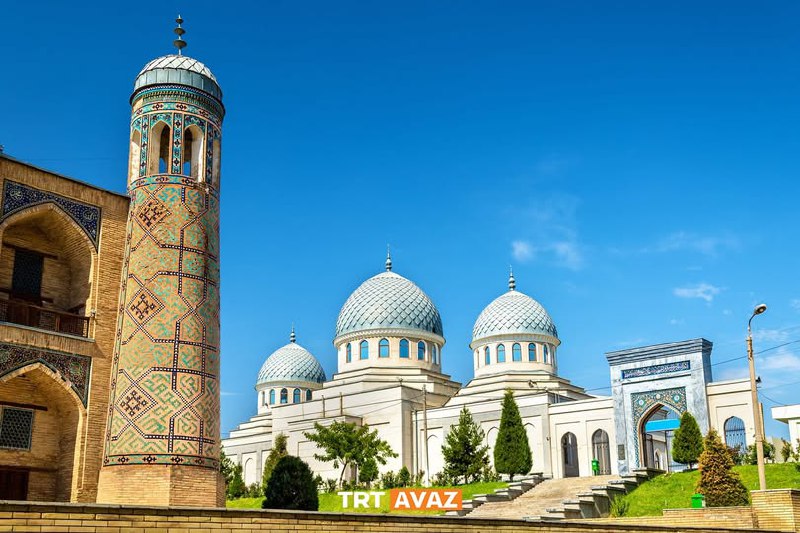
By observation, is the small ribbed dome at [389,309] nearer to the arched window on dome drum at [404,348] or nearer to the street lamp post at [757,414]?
the arched window on dome drum at [404,348]

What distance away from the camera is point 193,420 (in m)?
13.3

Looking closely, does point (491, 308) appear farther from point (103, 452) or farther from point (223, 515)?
point (223, 515)


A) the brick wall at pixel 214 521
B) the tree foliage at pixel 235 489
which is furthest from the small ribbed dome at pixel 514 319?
the brick wall at pixel 214 521

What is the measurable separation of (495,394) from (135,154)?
893 inches

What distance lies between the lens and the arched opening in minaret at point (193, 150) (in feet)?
48.3

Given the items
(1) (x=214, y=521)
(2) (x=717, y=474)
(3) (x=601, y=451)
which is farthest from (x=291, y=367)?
(1) (x=214, y=521)

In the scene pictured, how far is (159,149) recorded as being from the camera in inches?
579

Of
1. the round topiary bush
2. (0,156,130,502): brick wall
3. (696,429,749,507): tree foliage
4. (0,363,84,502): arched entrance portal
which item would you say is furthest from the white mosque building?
(0,363,84,502): arched entrance portal

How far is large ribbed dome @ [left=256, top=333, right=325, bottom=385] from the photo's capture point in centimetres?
4400

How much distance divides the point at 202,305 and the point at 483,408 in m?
20.9

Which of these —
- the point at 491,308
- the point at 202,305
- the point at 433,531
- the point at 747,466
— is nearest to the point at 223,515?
the point at 433,531

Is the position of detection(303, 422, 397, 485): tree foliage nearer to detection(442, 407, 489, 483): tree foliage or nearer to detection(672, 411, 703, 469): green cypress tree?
detection(442, 407, 489, 483): tree foliage

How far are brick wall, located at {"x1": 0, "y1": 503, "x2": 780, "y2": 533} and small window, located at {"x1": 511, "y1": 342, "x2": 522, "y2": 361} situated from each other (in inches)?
1065

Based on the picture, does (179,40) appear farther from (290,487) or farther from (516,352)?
(516,352)
